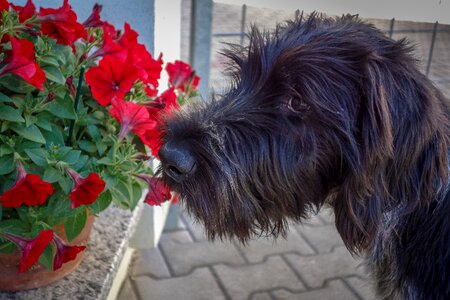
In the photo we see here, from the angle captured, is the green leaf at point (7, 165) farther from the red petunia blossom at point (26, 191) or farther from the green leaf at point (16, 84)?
the green leaf at point (16, 84)

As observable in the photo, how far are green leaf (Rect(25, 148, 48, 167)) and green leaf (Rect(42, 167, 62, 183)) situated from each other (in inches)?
1.4

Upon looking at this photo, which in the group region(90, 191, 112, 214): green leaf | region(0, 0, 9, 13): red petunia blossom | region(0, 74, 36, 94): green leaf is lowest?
region(90, 191, 112, 214): green leaf

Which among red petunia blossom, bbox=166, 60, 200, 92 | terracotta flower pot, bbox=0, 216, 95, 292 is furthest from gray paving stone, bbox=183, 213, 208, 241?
terracotta flower pot, bbox=0, 216, 95, 292

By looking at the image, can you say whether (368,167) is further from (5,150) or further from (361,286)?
(361,286)

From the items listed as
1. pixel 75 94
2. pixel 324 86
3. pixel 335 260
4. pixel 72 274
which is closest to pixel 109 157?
pixel 75 94

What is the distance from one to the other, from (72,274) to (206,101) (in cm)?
112

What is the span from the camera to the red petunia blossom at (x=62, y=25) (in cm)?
241

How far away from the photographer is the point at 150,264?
3.88 meters

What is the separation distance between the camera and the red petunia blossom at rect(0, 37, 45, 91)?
2.18m

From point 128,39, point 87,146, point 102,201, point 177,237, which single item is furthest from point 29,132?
point 177,237

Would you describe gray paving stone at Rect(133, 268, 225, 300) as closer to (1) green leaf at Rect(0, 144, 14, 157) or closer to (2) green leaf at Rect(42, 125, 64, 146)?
(2) green leaf at Rect(42, 125, 64, 146)

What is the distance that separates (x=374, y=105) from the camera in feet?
6.40

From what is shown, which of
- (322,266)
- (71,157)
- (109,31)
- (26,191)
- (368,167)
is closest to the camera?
(368,167)

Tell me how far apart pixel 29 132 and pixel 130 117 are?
399 mm
